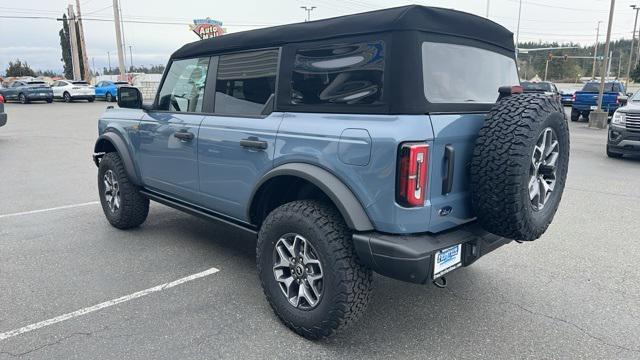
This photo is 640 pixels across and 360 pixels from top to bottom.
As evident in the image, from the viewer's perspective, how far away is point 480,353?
8.95 ft

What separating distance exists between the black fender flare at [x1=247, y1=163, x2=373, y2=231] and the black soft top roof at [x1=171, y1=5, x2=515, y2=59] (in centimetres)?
86

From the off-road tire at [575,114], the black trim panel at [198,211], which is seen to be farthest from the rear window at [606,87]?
the black trim panel at [198,211]

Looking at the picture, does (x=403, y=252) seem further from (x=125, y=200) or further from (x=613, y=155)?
(x=613, y=155)

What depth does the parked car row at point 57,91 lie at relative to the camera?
1081 inches

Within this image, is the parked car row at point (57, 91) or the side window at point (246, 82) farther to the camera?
the parked car row at point (57, 91)

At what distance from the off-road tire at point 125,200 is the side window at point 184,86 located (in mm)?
904

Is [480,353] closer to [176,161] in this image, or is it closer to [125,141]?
[176,161]

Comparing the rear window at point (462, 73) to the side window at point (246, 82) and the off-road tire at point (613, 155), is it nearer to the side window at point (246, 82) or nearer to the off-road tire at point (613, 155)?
the side window at point (246, 82)

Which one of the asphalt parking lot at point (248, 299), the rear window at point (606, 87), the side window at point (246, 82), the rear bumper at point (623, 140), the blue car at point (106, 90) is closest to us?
the asphalt parking lot at point (248, 299)

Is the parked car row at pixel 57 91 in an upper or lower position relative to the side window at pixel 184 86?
lower

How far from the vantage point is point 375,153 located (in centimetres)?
245

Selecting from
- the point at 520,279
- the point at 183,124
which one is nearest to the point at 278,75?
the point at 183,124

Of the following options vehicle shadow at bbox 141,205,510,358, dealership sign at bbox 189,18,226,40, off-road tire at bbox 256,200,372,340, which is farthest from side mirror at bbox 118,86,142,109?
dealership sign at bbox 189,18,226,40

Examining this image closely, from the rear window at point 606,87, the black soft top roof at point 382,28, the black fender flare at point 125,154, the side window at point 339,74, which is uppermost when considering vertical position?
the black soft top roof at point 382,28
